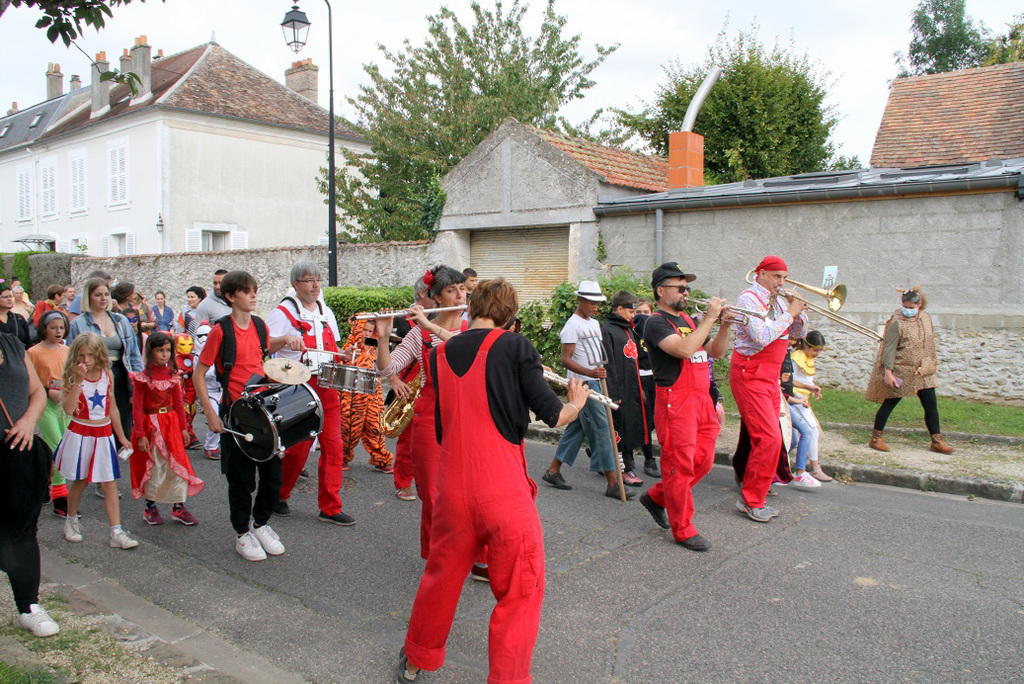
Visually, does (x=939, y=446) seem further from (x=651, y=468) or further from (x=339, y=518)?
(x=339, y=518)

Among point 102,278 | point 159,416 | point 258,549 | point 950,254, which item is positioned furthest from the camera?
point 950,254

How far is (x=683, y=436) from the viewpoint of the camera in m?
5.49

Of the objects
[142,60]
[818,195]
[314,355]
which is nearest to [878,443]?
[818,195]

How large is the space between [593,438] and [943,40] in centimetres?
4054

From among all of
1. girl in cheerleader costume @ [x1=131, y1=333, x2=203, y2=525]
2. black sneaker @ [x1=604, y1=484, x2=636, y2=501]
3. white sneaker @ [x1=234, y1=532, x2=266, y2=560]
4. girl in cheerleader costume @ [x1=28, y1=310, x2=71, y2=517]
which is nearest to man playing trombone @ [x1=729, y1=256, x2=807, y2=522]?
black sneaker @ [x1=604, y1=484, x2=636, y2=501]

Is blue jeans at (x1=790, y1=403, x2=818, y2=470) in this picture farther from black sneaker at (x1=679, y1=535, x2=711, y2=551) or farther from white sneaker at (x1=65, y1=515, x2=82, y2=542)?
white sneaker at (x1=65, y1=515, x2=82, y2=542)

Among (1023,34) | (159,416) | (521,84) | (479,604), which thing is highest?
(1023,34)

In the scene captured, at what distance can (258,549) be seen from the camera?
17.5 ft

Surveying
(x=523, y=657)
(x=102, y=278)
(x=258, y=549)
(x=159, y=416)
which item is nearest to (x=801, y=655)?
(x=523, y=657)

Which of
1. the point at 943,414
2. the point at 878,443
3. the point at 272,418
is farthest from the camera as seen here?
the point at 943,414

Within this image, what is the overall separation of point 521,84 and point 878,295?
45.8ft

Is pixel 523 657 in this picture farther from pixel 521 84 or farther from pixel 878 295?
pixel 521 84

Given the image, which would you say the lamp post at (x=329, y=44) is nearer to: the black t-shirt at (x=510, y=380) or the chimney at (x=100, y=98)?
the black t-shirt at (x=510, y=380)

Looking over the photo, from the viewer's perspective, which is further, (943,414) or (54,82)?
(54,82)
